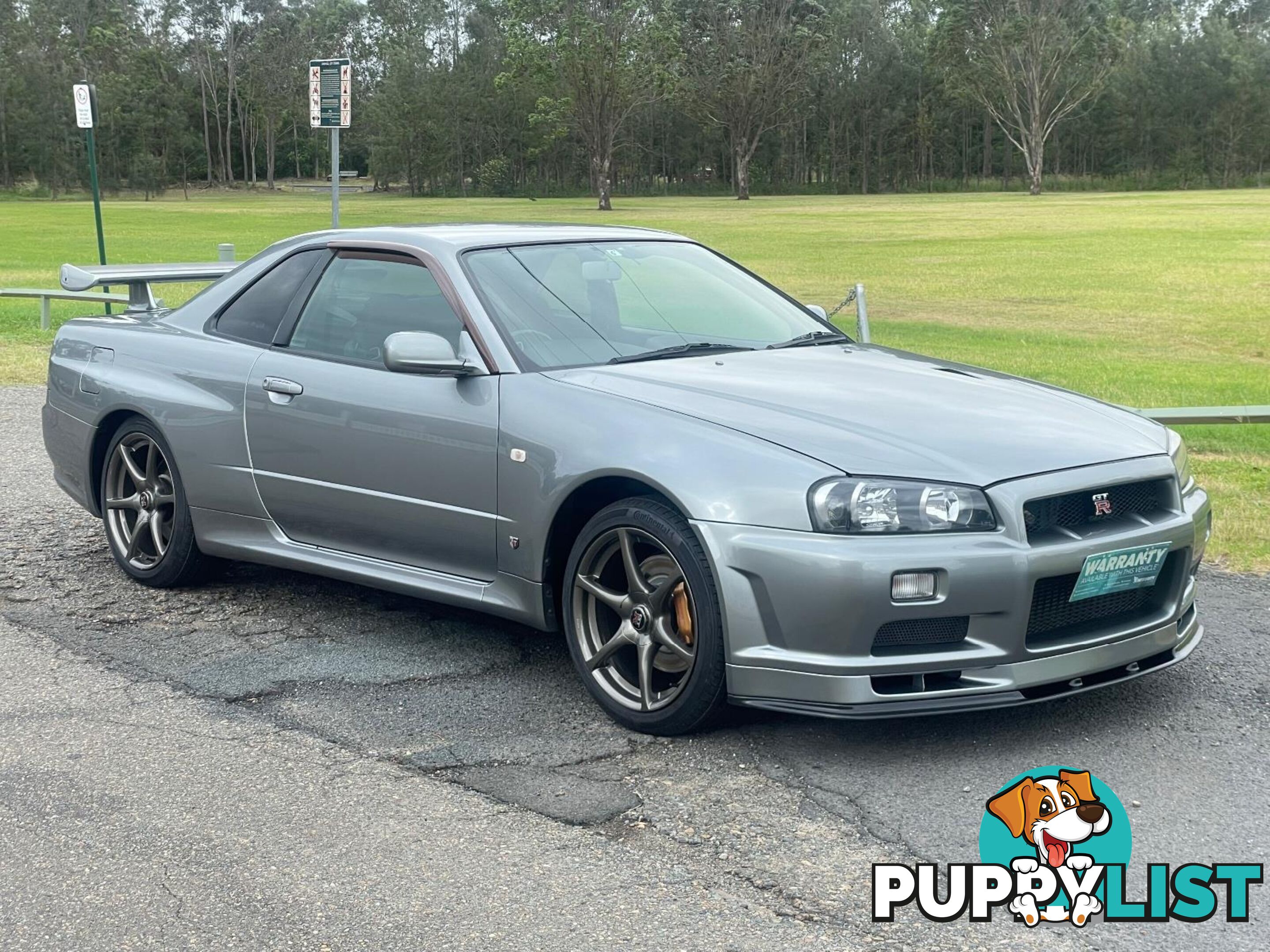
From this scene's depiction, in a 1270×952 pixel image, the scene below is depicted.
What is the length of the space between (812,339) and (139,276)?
11.8 feet

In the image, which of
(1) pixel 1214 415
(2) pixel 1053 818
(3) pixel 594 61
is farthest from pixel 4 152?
(2) pixel 1053 818

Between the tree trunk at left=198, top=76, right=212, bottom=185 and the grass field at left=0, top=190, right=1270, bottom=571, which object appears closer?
the grass field at left=0, top=190, right=1270, bottom=571

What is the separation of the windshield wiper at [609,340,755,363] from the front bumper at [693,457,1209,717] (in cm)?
102

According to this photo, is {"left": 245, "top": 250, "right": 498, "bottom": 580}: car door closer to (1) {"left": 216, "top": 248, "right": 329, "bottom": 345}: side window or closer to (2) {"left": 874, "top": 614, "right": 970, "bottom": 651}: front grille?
(1) {"left": 216, "top": 248, "right": 329, "bottom": 345}: side window

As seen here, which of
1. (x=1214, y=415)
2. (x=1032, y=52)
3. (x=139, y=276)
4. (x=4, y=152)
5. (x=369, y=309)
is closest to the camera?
(x=369, y=309)

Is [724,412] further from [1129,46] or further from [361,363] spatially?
[1129,46]

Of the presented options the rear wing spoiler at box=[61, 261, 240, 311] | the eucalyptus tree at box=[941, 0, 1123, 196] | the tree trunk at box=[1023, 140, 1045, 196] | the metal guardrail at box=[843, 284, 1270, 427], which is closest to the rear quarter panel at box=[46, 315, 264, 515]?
the rear wing spoiler at box=[61, 261, 240, 311]

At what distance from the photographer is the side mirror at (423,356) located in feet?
15.5

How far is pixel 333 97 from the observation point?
13633mm

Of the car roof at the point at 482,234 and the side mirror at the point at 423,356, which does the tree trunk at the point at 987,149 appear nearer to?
the car roof at the point at 482,234

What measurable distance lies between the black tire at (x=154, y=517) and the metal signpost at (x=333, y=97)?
7.20m

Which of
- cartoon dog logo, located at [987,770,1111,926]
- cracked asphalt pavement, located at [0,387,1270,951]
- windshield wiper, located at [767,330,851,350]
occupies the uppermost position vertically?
windshield wiper, located at [767,330,851,350]

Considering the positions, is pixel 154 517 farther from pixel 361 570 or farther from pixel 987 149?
pixel 987 149

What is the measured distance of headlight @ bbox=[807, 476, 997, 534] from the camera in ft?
12.9
